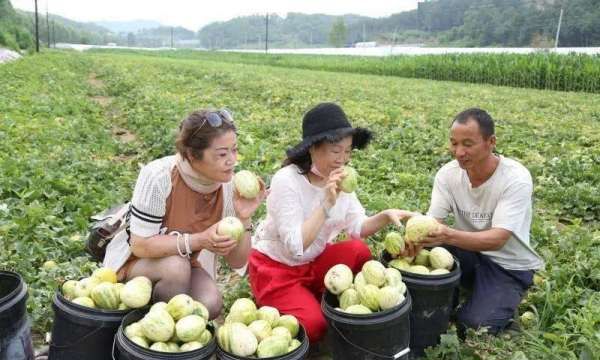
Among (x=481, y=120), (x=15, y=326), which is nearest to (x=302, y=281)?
(x=481, y=120)

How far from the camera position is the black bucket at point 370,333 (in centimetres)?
293

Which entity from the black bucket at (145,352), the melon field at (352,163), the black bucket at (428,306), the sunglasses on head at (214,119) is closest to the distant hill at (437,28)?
the melon field at (352,163)

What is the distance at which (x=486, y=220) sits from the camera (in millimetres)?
3969

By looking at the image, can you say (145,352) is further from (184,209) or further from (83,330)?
(184,209)

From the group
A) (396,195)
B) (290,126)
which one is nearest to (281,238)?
(396,195)

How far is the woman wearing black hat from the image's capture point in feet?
11.5

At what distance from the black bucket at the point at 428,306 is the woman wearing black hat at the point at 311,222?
0.50 metres

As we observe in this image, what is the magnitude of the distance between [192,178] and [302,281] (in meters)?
1.12

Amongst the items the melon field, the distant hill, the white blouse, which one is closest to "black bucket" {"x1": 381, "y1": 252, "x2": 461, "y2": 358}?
the melon field

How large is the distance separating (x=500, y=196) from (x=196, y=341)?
2305mm

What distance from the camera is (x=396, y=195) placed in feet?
21.0

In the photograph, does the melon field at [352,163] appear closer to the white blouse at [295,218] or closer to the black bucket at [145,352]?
the white blouse at [295,218]

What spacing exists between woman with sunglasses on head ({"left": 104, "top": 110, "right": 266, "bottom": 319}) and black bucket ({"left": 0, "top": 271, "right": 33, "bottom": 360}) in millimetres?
710

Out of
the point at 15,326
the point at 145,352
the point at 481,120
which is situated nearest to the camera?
the point at 145,352
